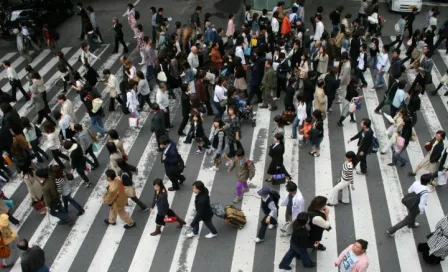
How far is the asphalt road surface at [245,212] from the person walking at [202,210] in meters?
0.18

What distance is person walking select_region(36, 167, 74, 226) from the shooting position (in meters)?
9.71

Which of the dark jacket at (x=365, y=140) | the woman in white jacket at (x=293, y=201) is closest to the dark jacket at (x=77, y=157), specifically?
the woman in white jacket at (x=293, y=201)

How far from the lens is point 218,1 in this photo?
25438 mm

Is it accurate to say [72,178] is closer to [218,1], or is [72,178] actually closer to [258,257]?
[258,257]

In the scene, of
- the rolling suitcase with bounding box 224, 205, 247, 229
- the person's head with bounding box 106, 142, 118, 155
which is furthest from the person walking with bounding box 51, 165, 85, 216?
the rolling suitcase with bounding box 224, 205, 247, 229

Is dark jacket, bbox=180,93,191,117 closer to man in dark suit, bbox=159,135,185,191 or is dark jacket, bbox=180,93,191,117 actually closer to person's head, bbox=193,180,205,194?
man in dark suit, bbox=159,135,185,191

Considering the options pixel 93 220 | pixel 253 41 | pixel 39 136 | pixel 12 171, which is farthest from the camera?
pixel 253 41

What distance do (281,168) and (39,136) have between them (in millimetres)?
7388

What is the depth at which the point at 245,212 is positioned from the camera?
10.9 m

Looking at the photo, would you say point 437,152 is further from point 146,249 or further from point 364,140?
point 146,249

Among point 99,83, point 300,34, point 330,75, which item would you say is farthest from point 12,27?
point 330,75

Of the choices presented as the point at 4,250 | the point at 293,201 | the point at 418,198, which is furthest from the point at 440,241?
the point at 4,250

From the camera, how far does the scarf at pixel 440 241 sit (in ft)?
28.3

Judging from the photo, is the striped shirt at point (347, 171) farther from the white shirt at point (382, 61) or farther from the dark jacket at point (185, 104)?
the white shirt at point (382, 61)
